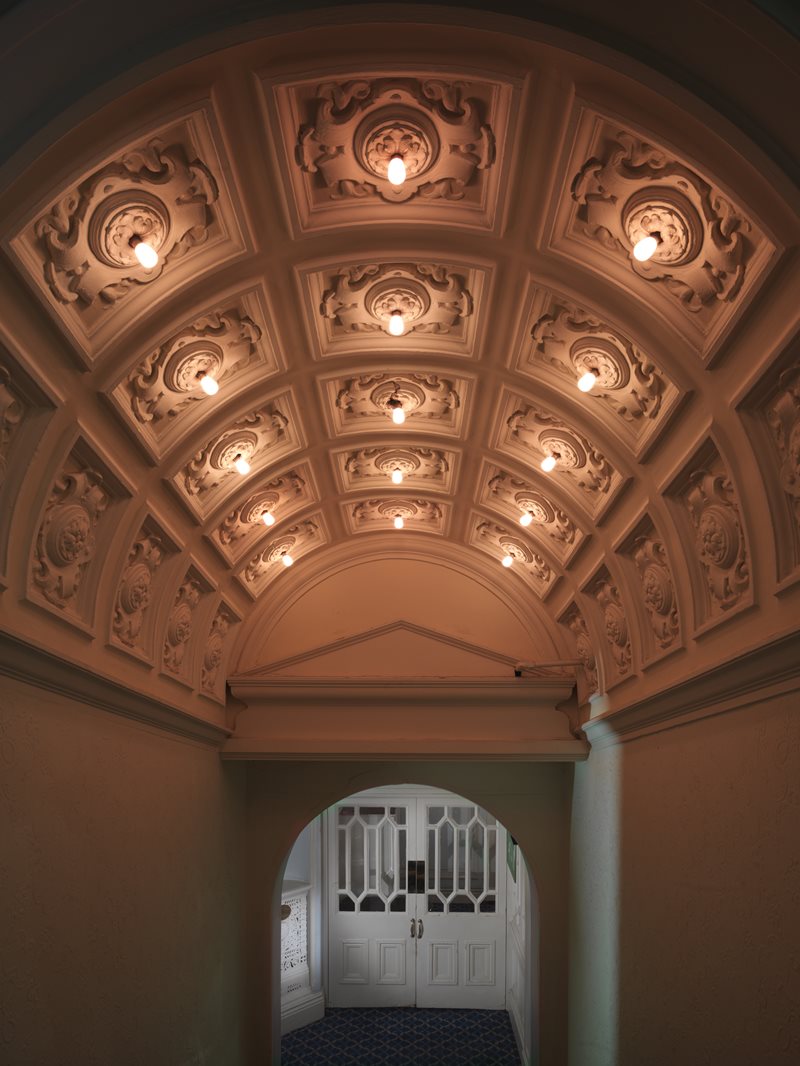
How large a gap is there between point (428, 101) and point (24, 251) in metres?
1.83

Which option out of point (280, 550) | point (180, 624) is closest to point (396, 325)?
point (180, 624)

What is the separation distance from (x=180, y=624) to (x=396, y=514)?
8.96 feet

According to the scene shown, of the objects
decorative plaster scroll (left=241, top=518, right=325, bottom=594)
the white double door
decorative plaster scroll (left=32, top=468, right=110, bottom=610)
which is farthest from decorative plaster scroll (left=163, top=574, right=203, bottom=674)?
the white double door

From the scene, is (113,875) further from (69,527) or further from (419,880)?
(419,880)

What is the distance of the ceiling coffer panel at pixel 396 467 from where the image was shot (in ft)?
25.1

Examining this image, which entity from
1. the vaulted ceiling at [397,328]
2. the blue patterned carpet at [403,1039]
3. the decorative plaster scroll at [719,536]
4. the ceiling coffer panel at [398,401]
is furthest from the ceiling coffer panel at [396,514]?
the blue patterned carpet at [403,1039]

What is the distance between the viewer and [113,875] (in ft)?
18.6

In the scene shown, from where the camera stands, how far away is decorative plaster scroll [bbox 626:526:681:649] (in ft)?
19.7

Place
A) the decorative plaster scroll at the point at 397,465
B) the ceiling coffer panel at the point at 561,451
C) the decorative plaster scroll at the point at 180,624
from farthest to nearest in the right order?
1. the decorative plaster scroll at the point at 397,465
2. the decorative plaster scroll at the point at 180,624
3. the ceiling coffer panel at the point at 561,451

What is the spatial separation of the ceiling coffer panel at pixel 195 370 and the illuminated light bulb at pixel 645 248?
6.99 feet

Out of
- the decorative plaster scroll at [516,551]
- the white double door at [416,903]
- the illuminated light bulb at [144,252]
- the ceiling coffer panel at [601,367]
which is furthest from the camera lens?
the white double door at [416,903]

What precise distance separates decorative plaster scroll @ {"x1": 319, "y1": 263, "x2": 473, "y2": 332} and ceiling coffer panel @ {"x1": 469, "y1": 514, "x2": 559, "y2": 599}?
10.9 feet

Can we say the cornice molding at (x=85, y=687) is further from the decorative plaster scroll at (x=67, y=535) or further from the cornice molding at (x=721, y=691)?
the cornice molding at (x=721, y=691)

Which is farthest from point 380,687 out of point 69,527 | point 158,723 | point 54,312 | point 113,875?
point 54,312
